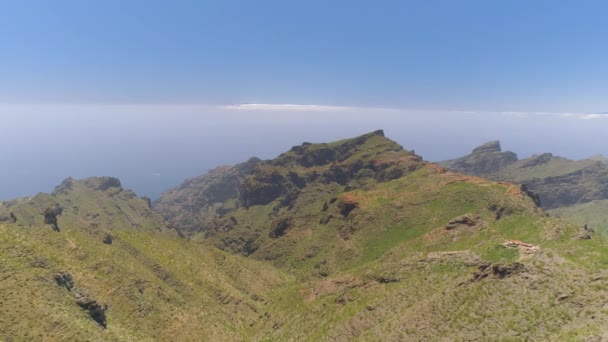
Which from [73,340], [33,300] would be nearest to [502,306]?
[73,340]

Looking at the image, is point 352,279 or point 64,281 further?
point 352,279

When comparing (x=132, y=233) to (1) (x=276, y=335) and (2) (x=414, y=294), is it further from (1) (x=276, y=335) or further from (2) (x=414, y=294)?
(2) (x=414, y=294)

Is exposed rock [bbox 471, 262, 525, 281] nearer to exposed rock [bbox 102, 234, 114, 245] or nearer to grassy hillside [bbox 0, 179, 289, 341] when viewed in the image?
grassy hillside [bbox 0, 179, 289, 341]

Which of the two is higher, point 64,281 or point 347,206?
point 64,281

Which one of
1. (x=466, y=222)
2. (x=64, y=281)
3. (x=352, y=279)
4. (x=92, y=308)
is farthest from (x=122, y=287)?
(x=466, y=222)

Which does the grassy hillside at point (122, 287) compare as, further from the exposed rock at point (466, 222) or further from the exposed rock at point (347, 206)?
the exposed rock at point (466, 222)

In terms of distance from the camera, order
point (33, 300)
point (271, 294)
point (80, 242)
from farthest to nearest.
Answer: point (271, 294)
point (80, 242)
point (33, 300)

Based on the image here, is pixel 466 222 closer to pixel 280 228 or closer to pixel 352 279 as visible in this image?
pixel 352 279

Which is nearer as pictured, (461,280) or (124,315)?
(461,280)
